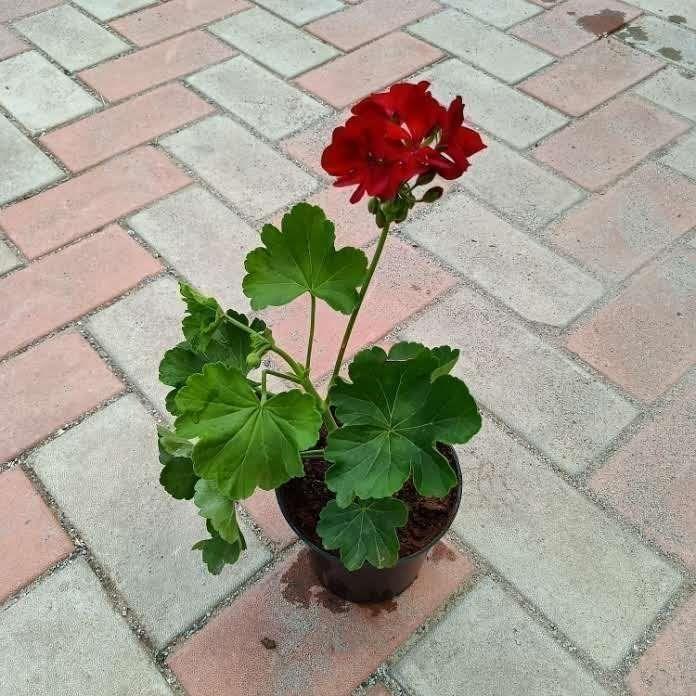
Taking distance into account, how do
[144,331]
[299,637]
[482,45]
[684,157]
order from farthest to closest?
1. [482,45]
2. [684,157]
3. [144,331]
4. [299,637]

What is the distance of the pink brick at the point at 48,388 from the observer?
161 cm

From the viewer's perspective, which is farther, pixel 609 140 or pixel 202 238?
pixel 609 140

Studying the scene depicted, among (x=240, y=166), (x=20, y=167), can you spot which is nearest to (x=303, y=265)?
(x=240, y=166)

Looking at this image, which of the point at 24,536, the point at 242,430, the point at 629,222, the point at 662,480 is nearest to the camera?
the point at 242,430

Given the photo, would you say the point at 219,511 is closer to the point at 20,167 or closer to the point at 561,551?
the point at 561,551

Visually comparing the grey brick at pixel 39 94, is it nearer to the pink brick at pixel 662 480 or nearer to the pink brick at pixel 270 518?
the pink brick at pixel 270 518

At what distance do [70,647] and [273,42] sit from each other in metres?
2.00

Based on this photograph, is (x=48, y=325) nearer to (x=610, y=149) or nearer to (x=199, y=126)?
(x=199, y=126)

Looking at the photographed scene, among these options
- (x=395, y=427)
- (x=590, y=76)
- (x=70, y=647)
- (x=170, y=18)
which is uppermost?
(x=395, y=427)

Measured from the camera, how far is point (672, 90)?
2.47 metres

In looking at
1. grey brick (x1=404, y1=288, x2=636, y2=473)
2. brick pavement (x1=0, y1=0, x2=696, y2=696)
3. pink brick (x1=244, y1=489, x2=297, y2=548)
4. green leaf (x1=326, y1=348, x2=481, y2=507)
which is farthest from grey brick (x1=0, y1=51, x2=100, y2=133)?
green leaf (x1=326, y1=348, x2=481, y2=507)

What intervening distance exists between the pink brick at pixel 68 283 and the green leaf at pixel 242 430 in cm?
99

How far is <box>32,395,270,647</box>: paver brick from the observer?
138 centimetres

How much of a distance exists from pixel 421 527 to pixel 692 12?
246 centimetres
